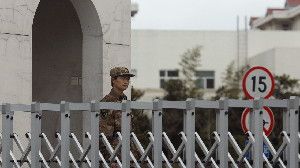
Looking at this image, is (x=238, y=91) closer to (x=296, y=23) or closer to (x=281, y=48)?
(x=281, y=48)

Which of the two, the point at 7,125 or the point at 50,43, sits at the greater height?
the point at 50,43

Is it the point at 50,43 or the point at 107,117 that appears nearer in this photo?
the point at 107,117

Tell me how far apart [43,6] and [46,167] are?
503 cm

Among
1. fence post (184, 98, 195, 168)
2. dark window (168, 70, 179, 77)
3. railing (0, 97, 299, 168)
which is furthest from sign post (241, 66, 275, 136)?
dark window (168, 70, 179, 77)

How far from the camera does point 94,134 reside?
926 cm

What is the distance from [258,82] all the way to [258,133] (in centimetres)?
719

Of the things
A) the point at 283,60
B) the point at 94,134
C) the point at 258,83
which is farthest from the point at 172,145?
the point at 283,60

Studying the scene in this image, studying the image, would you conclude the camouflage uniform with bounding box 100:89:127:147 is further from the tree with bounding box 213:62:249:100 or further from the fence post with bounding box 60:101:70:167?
the tree with bounding box 213:62:249:100

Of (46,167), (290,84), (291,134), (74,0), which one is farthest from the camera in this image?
(290,84)

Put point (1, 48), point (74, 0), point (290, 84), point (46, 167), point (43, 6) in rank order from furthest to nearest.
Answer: point (290, 84) < point (43, 6) < point (74, 0) < point (1, 48) < point (46, 167)

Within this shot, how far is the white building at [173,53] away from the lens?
55594mm

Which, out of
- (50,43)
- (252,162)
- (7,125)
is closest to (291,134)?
(252,162)

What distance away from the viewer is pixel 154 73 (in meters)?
57.4

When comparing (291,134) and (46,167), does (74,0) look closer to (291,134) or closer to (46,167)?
(46,167)
